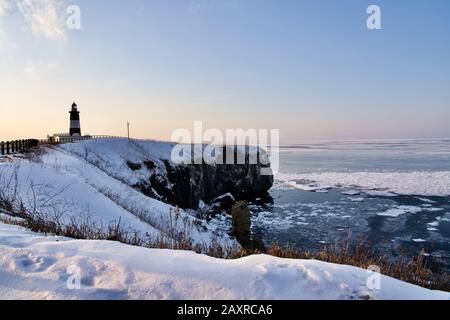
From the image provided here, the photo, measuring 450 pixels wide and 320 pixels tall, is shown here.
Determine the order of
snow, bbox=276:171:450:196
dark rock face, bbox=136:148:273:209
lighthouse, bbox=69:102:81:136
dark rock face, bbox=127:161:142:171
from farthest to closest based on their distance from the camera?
lighthouse, bbox=69:102:81:136 < snow, bbox=276:171:450:196 < dark rock face, bbox=136:148:273:209 < dark rock face, bbox=127:161:142:171

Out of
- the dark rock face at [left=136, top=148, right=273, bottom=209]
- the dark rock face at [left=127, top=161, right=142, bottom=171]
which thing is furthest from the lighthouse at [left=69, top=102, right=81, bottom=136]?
the dark rock face at [left=127, top=161, right=142, bottom=171]

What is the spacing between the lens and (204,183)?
42875mm

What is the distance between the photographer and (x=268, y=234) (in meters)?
23.1

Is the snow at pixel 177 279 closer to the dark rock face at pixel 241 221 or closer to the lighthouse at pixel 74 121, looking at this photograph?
the dark rock face at pixel 241 221

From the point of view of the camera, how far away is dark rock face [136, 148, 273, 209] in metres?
31.1

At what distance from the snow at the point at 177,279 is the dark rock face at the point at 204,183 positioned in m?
21.2

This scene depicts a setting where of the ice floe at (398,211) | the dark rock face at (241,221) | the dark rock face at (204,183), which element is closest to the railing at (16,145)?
the dark rock face at (204,183)

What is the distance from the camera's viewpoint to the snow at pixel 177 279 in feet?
7.93

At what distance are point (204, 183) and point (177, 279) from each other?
132ft

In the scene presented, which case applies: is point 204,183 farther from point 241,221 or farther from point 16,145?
point 241,221

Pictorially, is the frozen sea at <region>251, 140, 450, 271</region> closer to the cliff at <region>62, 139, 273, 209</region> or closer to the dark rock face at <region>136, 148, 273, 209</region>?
the dark rock face at <region>136, 148, 273, 209</region>

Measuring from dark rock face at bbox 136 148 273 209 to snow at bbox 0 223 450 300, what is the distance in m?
21.2

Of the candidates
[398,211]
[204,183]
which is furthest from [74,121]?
[398,211]

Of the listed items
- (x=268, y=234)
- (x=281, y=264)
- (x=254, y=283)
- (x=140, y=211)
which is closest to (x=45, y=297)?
(x=254, y=283)
